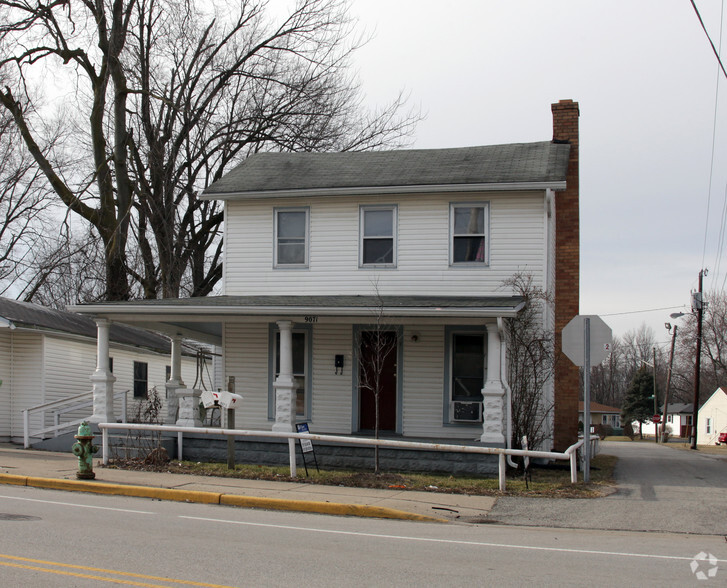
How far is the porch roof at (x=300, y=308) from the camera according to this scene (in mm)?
15461

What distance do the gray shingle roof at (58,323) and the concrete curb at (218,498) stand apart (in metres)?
7.50

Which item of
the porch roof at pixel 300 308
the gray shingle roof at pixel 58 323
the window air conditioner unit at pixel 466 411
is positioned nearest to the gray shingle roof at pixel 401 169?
the porch roof at pixel 300 308

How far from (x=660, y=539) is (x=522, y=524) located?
180 centimetres

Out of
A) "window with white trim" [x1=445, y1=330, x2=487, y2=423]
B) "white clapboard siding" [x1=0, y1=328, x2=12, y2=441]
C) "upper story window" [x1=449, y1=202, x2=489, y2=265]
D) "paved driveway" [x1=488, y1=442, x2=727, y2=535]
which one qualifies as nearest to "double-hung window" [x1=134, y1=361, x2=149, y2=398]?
"white clapboard siding" [x1=0, y1=328, x2=12, y2=441]

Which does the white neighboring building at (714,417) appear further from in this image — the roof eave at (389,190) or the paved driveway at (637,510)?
the paved driveway at (637,510)

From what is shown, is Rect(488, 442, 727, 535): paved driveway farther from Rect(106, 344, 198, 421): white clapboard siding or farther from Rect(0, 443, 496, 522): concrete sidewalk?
Rect(106, 344, 198, 421): white clapboard siding

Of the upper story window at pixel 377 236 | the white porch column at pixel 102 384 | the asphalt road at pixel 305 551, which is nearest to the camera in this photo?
the asphalt road at pixel 305 551

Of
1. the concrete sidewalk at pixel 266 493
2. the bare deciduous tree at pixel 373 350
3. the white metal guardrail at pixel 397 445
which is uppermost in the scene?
the bare deciduous tree at pixel 373 350

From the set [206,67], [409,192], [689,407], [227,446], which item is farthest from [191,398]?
[689,407]

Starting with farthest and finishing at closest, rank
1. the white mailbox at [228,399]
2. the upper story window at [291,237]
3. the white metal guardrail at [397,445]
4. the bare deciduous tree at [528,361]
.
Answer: the upper story window at [291,237], the bare deciduous tree at [528,361], the white mailbox at [228,399], the white metal guardrail at [397,445]

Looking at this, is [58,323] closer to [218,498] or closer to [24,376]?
[24,376]

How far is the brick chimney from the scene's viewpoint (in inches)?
788

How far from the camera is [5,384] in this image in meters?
20.9

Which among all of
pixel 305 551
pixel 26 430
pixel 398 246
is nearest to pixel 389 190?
pixel 398 246
